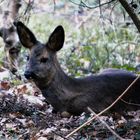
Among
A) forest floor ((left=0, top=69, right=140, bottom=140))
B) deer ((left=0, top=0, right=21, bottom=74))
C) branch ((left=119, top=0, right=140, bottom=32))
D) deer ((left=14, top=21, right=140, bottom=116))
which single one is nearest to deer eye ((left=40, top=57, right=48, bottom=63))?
deer ((left=14, top=21, right=140, bottom=116))

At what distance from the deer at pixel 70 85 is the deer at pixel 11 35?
5.65ft

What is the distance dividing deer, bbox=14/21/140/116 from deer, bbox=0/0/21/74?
172cm

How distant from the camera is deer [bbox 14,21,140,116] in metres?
7.24

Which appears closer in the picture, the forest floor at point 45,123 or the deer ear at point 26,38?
the forest floor at point 45,123

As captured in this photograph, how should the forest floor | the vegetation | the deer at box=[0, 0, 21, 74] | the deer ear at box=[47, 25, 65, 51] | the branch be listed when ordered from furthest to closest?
1. the deer at box=[0, 0, 21, 74]
2. the deer ear at box=[47, 25, 65, 51]
3. the vegetation
4. the forest floor
5. the branch

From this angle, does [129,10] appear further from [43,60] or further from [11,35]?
[11,35]

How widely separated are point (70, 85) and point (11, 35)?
239 centimetres

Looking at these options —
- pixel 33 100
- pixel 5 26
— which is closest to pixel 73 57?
pixel 5 26

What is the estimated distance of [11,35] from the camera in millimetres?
9438

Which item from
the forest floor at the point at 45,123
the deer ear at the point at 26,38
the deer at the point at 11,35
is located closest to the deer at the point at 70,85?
the deer ear at the point at 26,38

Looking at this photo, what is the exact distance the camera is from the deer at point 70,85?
7242 millimetres

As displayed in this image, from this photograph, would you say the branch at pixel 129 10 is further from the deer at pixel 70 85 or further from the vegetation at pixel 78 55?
the deer at pixel 70 85

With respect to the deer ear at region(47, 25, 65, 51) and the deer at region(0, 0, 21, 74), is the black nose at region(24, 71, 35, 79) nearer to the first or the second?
the deer ear at region(47, 25, 65, 51)

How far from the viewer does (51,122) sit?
21.4 ft
